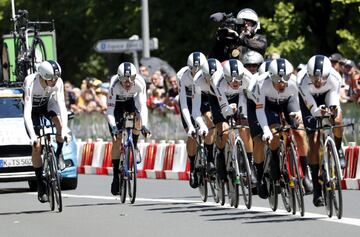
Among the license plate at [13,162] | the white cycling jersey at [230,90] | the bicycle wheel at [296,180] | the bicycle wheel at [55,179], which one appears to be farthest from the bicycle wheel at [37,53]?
the bicycle wheel at [296,180]

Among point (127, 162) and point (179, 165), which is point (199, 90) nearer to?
point (127, 162)

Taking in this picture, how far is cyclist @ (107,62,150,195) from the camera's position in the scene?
2080 centimetres

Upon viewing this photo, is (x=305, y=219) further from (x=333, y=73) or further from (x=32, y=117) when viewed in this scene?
(x=32, y=117)

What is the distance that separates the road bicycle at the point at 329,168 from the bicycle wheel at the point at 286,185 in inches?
14.6

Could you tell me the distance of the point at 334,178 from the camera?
16969 millimetres

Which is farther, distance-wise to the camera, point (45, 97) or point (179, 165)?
point (179, 165)

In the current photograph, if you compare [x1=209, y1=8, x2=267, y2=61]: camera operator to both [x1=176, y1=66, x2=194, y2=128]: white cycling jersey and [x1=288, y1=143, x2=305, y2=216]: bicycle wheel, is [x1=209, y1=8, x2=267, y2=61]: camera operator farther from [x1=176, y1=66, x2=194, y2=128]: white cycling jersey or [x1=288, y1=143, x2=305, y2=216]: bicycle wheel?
[x1=288, y1=143, x2=305, y2=216]: bicycle wheel

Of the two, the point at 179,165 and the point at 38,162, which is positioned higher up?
the point at 38,162

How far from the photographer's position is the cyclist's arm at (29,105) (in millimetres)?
19927

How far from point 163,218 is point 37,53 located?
1258 cm

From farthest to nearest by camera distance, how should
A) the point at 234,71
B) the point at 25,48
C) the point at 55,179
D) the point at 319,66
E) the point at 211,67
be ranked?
the point at 25,48 → the point at 211,67 → the point at 55,179 → the point at 234,71 → the point at 319,66

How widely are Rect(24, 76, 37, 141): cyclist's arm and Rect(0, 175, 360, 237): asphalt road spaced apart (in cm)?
100

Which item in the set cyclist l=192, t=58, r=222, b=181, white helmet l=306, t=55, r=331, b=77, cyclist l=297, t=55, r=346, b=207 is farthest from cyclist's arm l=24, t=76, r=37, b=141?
white helmet l=306, t=55, r=331, b=77

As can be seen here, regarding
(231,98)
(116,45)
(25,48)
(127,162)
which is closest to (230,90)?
(231,98)
